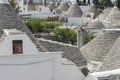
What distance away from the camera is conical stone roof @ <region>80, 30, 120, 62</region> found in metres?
16.0

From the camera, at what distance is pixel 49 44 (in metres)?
14.2

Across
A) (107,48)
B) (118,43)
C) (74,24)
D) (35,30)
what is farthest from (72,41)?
(118,43)

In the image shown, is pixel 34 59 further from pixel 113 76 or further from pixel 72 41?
pixel 72 41

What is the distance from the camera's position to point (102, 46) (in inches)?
648

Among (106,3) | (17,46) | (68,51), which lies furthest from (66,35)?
(106,3)

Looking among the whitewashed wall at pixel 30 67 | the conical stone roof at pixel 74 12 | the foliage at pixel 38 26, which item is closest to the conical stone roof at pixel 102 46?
the whitewashed wall at pixel 30 67

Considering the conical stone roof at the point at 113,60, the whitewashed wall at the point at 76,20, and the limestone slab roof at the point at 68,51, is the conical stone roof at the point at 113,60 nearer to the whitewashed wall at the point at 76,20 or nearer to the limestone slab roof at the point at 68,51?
the limestone slab roof at the point at 68,51

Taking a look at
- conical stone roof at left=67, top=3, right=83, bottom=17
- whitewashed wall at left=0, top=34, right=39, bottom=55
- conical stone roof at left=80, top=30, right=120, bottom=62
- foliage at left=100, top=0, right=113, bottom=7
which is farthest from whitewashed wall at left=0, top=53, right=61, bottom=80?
foliage at left=100, top=0, right=113, bottom=7

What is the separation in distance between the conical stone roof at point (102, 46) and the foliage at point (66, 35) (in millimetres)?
16683

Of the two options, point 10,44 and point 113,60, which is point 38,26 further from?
point 10,44

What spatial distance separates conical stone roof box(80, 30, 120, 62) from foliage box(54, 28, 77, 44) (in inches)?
657

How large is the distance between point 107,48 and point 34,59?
694cm

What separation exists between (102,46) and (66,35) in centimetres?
1834

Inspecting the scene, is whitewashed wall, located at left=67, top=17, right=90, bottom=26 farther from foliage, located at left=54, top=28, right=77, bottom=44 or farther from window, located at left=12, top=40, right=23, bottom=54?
window, located at left=12, top=40, right=23, bottom=54
